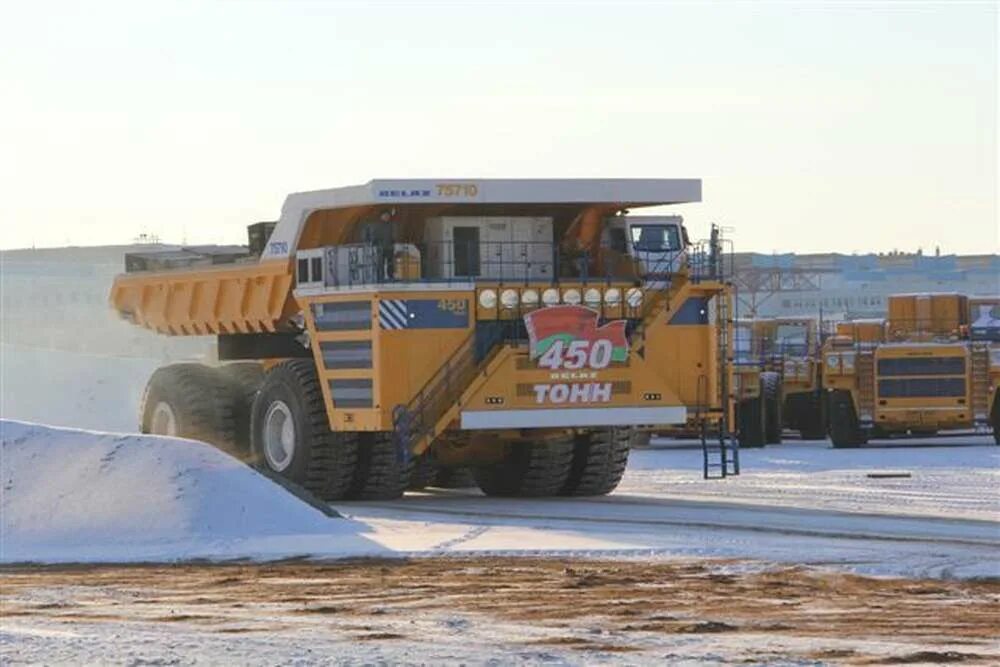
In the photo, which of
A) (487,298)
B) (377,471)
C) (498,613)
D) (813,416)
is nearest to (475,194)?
(487,298)

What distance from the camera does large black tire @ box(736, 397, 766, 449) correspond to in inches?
1756

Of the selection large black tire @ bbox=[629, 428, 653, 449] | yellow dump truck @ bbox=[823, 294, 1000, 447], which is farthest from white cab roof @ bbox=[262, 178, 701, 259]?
large black tire @ bbox=[629, 428, 653, 449]

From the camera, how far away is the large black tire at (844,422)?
1727 inches

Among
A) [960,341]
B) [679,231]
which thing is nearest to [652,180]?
[679,231]

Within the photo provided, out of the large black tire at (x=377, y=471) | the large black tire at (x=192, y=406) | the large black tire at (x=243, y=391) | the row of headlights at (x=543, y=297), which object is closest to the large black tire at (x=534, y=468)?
the large black tire at (x=377, y=471)

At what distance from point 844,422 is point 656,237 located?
1667cm

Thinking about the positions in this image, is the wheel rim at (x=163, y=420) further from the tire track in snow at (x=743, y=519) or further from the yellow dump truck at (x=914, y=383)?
the yellow dump truck at (x=914, y=383)

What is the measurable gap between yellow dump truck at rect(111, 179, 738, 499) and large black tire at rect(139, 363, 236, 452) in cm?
98

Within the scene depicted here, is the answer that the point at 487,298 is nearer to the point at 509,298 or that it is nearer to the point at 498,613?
A: the point at 509,298

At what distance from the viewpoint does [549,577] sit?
18188mm

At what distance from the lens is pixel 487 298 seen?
26.6m

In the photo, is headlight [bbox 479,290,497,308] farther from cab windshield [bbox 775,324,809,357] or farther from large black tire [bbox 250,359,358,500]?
cab windshield [bbox 775,324,809,357]

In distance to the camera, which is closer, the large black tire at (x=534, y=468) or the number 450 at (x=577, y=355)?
the number 450 at (x=577, y=355)

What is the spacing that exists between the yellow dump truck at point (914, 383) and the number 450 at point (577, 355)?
17.7 m
